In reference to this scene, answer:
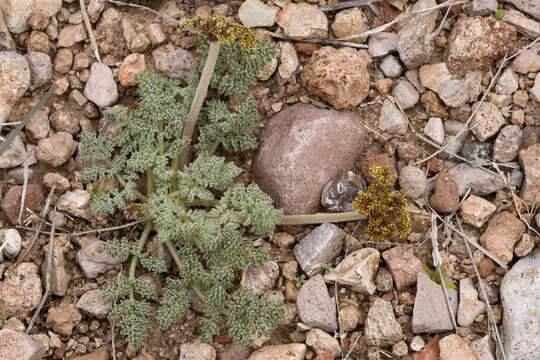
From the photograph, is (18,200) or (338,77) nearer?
(18,200)

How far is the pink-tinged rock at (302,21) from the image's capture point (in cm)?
472

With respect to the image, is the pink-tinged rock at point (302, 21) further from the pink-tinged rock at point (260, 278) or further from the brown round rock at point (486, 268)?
A: the brown round rock at point (486, 268)

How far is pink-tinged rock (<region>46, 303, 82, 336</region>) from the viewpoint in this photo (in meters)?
3.97

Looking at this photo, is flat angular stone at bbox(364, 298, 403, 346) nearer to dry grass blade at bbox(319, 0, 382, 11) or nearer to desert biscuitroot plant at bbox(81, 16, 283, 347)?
desert biscuitroot plant at bbox(81, 16, 283, 347)

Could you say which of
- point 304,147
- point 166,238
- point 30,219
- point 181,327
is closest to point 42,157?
point 30,219

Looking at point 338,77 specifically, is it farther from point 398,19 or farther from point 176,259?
point 176,259

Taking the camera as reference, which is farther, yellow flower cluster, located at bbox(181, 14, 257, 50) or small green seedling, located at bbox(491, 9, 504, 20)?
small green seedling, located at bbox(491, 9, 504, 20)

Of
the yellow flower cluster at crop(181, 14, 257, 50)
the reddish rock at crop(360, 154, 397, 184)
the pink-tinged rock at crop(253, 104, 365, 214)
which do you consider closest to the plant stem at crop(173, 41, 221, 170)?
the yellow flower cluster at crop(181, 14, 257, 50)

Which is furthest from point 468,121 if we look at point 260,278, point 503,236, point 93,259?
point 93,259

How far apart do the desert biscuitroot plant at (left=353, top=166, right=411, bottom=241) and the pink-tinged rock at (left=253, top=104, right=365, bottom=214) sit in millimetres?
594

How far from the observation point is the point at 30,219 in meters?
4.17

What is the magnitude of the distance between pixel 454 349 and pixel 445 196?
116 centimetres

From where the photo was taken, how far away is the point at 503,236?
4309 millimetres

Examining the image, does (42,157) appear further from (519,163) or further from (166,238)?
(519,163)
